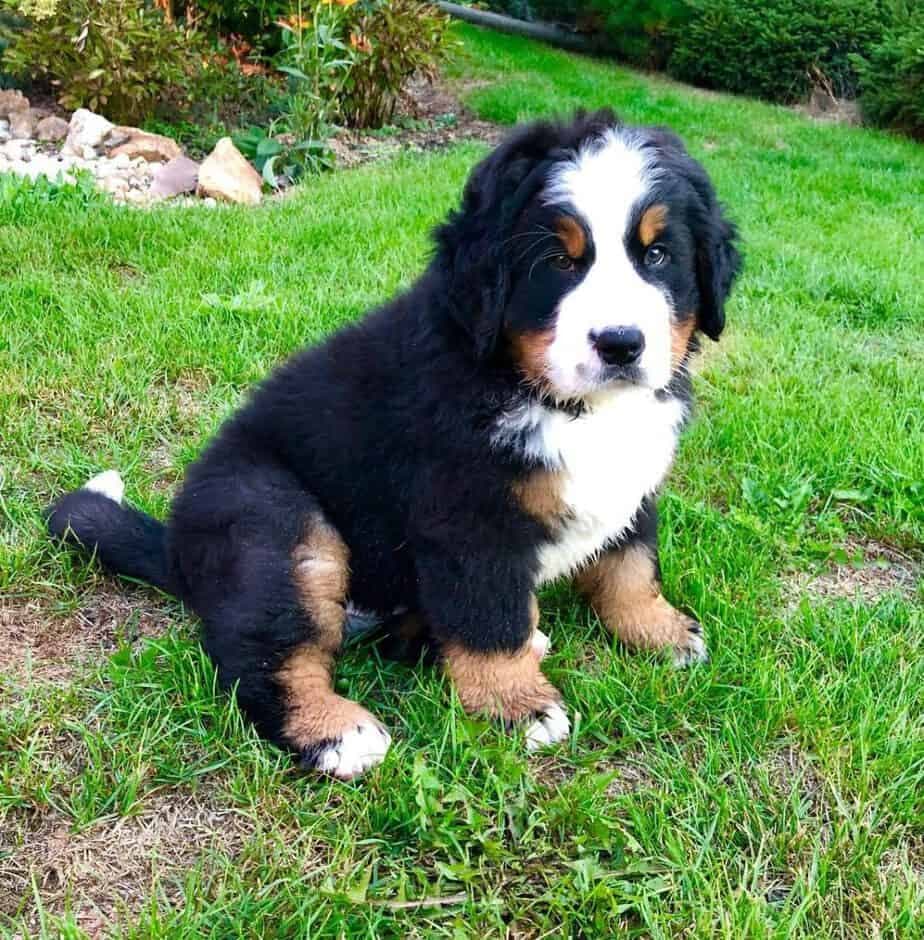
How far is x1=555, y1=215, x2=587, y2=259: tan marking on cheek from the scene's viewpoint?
208 centimetres

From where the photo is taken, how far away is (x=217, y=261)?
495 centimetres

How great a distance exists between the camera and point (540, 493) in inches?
87.0

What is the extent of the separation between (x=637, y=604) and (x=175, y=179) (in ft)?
17.3

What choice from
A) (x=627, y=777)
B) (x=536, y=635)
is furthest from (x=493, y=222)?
(x=627, y=777)

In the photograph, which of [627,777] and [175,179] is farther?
[175,179]

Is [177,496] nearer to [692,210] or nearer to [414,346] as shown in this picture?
[414,346]

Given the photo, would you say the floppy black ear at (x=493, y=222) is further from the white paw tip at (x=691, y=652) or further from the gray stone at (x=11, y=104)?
the gray stone at (x=11, y=104)

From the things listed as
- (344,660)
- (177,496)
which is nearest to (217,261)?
(177,496)

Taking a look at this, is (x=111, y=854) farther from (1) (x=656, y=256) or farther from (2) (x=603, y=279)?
(1) (x=656, y=256)

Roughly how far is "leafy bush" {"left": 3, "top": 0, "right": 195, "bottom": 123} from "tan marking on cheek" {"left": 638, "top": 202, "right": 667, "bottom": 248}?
6.32m

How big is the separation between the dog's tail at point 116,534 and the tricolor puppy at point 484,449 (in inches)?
8.0

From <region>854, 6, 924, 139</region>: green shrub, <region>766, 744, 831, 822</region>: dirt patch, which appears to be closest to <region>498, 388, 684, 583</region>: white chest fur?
<region>766, 744, 831, 822</region>: dirt patch

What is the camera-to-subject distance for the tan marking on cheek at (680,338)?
2.27 meters

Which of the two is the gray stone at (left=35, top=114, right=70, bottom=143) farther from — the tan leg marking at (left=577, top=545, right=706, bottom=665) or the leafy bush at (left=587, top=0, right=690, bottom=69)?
the leafy bush at (left=587, top=0, right=690, bottom=69)
